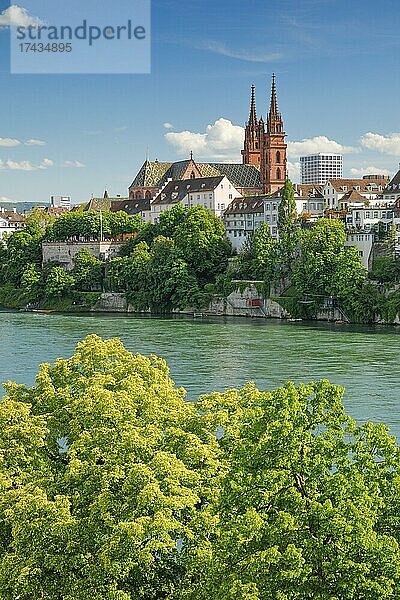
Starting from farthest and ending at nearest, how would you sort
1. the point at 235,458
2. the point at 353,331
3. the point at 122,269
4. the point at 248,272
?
the point at 122,269 → the point at 248,272 → the point at 353,331 → the point at 235,458

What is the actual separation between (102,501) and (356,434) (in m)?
3.42

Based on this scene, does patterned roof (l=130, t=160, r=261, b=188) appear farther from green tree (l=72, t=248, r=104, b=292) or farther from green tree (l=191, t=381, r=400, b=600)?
green tree (l=191, t=381, r=400, b=600)

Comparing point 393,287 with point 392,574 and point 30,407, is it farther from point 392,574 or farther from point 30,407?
point 392,574

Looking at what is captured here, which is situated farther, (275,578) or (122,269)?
(122,269)

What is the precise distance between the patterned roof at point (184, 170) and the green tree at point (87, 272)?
17824 millimetres

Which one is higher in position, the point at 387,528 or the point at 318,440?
the point at 318,440

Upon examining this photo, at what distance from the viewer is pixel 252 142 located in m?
100

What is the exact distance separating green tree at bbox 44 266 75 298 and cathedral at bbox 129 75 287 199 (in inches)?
747

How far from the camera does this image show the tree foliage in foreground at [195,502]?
35.1 feet

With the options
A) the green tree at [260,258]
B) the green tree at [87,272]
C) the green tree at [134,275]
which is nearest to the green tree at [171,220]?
the green tree at [134,275]

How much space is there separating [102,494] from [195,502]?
1233 millimetres

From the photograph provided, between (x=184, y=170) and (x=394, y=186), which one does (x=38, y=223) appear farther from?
(x=394, y=186)

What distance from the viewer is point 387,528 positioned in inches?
444

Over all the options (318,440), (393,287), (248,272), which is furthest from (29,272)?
(318,440)
